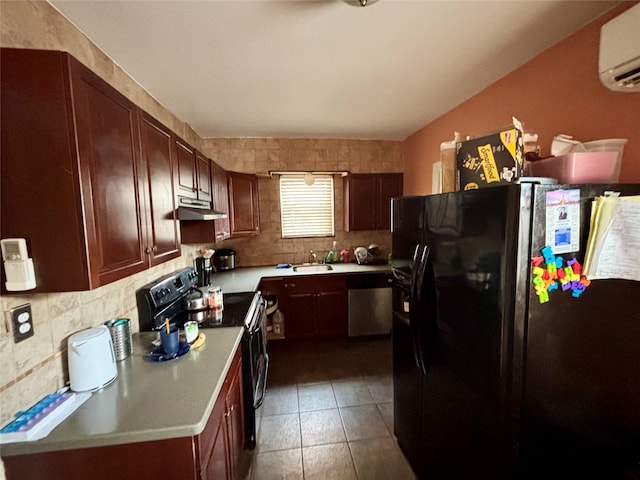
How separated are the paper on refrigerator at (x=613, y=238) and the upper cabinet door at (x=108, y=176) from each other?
1.74 meters

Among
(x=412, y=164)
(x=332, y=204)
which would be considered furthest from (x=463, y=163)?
(x=332, y=204)

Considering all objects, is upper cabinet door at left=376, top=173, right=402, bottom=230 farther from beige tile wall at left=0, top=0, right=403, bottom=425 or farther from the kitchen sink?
beige tile wall at left=0, top=0, right=403, bottom=425

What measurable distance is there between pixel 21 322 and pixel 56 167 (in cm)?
57

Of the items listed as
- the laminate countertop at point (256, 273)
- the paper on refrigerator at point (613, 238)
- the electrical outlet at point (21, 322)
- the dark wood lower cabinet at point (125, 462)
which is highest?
the paper on refrigerator at point (613, 238)

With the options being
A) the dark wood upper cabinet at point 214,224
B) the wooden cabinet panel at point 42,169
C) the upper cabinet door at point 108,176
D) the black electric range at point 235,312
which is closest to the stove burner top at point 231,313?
the black electric range at point 235,312

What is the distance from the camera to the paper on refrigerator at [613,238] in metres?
1.01

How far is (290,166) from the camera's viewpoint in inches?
144

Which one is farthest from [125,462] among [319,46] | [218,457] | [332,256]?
[332,256]

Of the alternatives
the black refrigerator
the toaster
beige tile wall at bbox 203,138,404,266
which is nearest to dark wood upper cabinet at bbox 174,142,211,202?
the toaster

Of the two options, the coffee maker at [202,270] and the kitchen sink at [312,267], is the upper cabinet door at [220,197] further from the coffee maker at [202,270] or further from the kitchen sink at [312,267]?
the kitchen sink at [312,267]

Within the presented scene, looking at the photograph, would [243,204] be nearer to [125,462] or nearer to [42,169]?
[42,169]

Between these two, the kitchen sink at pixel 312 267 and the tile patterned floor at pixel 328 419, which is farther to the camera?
the kitchen sink at pixel 312 267

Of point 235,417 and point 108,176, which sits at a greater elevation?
point 108,176

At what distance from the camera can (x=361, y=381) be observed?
8.77ft
